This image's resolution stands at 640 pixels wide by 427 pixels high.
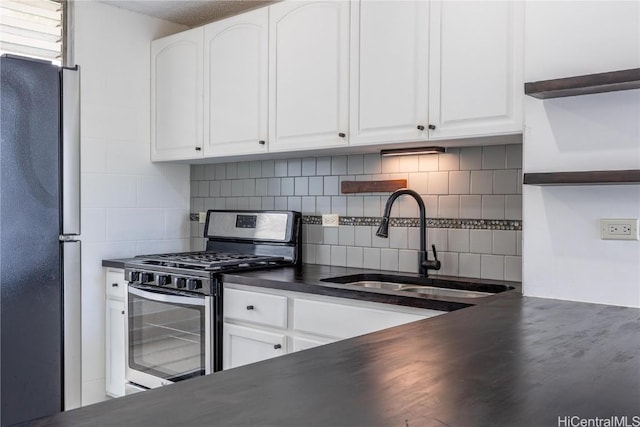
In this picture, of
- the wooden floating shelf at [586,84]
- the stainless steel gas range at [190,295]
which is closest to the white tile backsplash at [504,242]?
the wooden floating shelf at [586,84]

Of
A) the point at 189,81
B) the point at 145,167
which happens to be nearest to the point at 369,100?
the point at 189,81

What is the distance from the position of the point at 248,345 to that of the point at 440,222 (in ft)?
3.55

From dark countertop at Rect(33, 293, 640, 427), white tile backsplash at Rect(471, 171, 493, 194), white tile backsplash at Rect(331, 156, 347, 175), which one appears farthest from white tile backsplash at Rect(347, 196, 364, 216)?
dark countertop at Rect(33, 293, 640, 427)

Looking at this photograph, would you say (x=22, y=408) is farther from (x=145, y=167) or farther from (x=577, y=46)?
(x=577, y=46)

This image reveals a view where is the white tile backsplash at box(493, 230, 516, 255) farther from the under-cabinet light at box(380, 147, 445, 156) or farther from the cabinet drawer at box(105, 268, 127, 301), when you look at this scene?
the cabinet drawer at box(105, 268, 127, 301)

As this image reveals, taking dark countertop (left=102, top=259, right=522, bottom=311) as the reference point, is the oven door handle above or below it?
below

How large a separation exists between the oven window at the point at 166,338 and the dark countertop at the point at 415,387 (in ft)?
5.69

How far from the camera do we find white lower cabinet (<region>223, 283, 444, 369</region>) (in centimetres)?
234

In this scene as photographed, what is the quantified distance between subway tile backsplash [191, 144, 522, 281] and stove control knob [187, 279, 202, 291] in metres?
0.76

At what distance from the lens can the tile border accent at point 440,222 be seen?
8.79 ft

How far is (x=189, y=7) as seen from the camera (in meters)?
3.62

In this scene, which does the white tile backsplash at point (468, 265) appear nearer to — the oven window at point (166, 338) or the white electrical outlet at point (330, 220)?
the white electrical outlet at point (330, 220)

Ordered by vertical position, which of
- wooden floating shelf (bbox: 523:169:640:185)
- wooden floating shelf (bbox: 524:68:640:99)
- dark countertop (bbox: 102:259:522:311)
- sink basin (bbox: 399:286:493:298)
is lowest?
sink basin (bbox: 399:286:493:298)

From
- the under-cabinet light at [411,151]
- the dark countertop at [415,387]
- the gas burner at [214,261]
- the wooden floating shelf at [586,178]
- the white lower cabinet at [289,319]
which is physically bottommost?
the white lower cabinet at [289,319]
